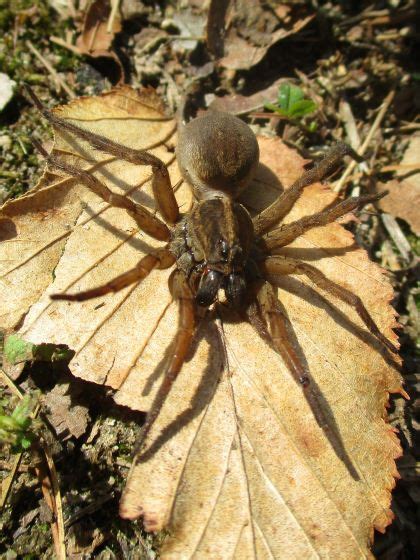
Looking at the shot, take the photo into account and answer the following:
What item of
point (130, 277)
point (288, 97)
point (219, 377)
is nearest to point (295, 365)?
point (219, 377)

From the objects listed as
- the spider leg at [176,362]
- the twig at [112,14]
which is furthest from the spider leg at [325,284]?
the twig at [112,14]

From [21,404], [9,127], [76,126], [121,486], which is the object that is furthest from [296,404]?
[9,127]

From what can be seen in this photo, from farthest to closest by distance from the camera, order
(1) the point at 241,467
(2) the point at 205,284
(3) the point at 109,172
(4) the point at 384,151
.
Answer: (4) the point at 384,151 → (3) the point at 109,172 → (2) the point at 205,284 → (1) the point at 241,467

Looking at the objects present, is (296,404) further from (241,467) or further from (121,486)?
(121,486)

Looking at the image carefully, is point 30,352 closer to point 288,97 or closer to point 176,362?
point 176,362

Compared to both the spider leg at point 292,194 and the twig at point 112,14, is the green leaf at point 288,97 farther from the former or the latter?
the twig at point 112,14

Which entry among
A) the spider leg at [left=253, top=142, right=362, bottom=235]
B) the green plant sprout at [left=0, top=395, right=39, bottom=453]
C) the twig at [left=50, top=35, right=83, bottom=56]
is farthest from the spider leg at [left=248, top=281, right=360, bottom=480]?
the twig at [left=50, top=35, right=83, bottom=56]
